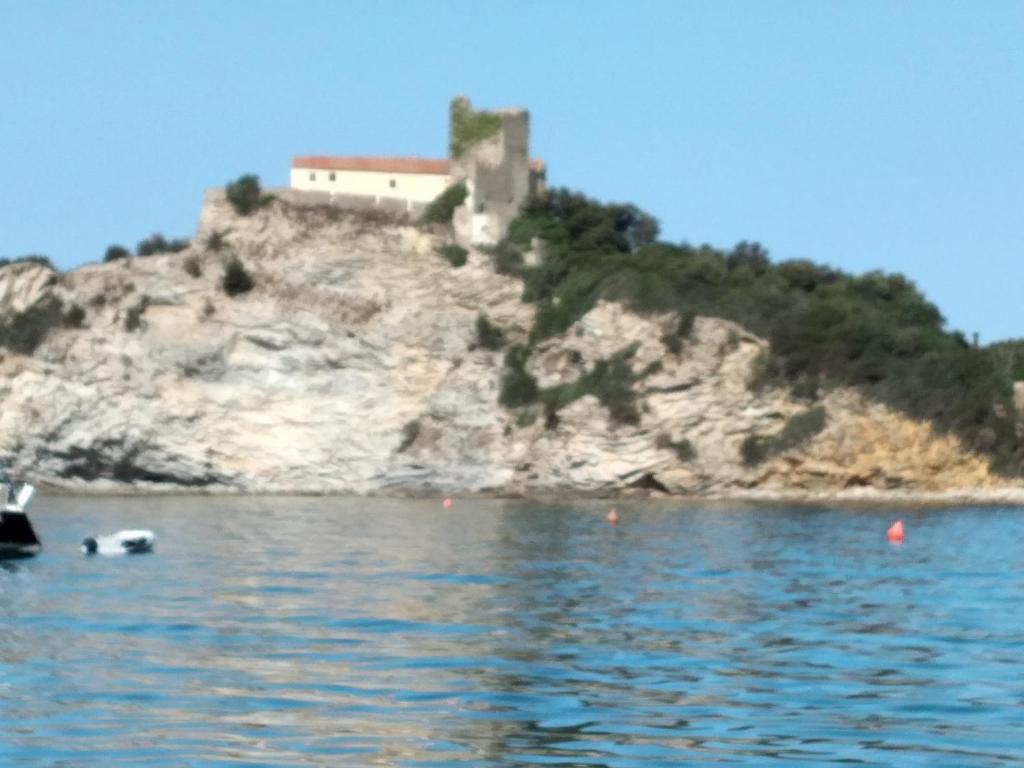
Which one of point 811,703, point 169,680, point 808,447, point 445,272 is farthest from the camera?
point 445,272

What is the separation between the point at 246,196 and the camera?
226 feet

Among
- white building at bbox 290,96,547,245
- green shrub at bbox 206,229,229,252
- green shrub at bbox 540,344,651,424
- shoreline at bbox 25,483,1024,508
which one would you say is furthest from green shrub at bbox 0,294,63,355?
green shrub at bbox 540,344,651,424

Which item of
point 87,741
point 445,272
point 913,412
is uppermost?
point 445,272

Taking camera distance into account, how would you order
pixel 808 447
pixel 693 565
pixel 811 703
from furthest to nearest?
pixel 808 447 → pixel 693 565 → pixel 811 703

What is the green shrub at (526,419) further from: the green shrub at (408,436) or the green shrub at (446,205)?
the green shrub at (446,205)

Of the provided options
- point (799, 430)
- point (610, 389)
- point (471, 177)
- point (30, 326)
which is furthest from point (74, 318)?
point (799, 430)

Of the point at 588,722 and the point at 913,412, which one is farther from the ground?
the point at 913,412

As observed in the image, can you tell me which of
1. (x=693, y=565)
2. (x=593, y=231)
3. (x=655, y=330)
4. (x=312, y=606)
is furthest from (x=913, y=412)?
(x=312, y=606)

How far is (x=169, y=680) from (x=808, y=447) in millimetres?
46016

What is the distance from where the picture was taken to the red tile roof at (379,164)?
240 ft

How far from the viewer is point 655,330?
65.4 m

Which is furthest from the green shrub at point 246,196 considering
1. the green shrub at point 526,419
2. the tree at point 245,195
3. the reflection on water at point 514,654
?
the reflection on water at point 514,654

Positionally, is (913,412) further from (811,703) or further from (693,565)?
(811,703)

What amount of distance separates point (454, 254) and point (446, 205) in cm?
244
